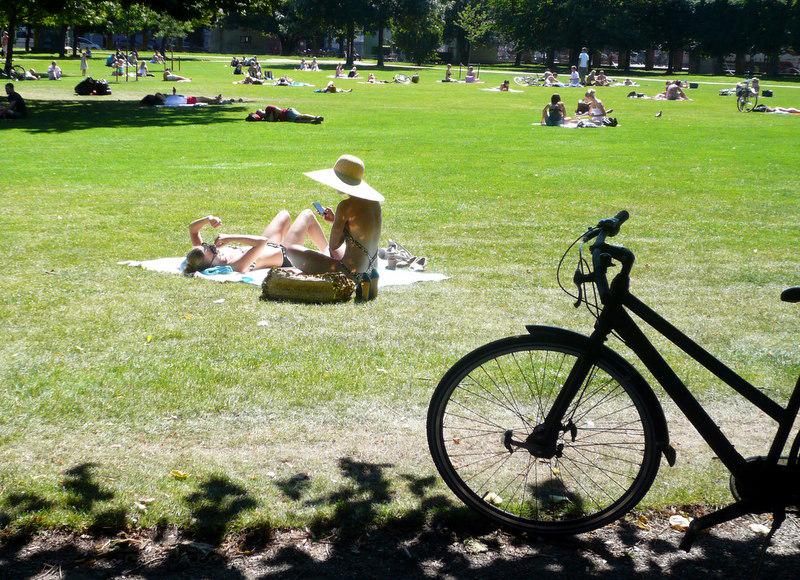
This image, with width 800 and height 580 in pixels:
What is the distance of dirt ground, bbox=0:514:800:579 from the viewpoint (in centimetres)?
393

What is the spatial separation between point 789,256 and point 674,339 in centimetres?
813

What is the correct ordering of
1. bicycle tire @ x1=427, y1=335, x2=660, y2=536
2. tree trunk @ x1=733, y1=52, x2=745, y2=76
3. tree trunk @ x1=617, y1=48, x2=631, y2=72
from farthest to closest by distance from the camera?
tree trunk @ x1=617, y1=48, x2=631, y2=72 → tree trunk @ x1=733, y1=52, x2=745, y2=76 → bicycle tire @ x1=427, y1=335, x2=660, y2=536

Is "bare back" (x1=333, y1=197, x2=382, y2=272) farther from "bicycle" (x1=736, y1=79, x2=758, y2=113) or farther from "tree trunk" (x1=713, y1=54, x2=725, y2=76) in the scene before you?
"tree trunk" (x1=713, y1=54, x2=725, y2=76)

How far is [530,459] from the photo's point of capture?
4902 mm

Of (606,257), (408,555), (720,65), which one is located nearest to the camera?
(606,257)

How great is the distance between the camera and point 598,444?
4477 millimetres

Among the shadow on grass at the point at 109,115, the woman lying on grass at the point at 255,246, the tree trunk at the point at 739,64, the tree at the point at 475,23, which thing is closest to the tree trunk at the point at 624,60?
the tree trunk at the point at 739,64

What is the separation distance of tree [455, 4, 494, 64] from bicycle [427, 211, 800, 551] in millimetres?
91262

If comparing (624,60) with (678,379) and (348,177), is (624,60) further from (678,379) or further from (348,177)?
(678,379)

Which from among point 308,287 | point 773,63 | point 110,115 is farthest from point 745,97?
point 773,63

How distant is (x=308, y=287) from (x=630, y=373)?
190 inches

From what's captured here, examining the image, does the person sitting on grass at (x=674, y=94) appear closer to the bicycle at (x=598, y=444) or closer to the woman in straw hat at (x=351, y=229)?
the woman in straw hat at (x=351, y=229)

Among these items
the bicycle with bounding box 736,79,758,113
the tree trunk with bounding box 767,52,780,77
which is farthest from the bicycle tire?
the tree trunk with bounding box 767,52,780,77

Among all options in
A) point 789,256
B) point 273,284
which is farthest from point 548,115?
point 273,284
